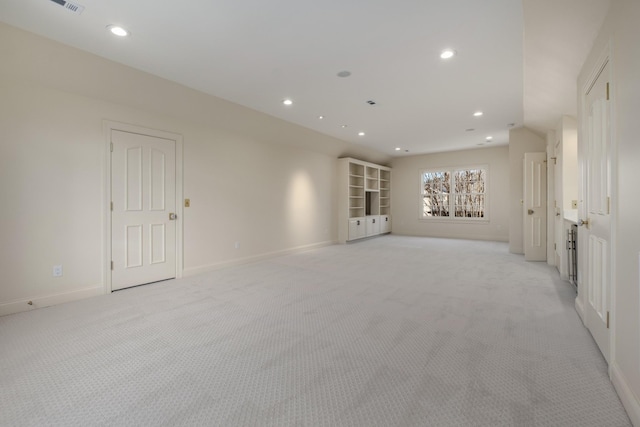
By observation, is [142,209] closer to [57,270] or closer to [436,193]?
[57,270]

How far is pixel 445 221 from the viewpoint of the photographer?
9250 millimetres

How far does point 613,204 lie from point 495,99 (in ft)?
10.6

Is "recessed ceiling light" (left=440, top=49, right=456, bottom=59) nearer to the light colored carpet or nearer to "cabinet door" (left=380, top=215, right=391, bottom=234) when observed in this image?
the light colored carpet

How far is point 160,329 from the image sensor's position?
8.55 ft

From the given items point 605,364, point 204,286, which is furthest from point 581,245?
point 204,286

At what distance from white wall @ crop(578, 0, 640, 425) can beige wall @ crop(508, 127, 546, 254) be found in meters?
4.87

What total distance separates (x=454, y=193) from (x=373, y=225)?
9.06ft

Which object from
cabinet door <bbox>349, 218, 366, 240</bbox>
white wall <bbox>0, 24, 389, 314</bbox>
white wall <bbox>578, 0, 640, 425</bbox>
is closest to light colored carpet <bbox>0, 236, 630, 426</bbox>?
white wall <bbox>578, 0, 640, 425</bbox>

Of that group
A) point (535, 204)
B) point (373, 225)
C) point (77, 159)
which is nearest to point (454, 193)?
point (373, 225)

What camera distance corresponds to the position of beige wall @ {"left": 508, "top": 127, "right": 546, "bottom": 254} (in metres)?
6.14

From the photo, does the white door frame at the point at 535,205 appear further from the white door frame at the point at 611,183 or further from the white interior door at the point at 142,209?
the white interior door at the point at 142,209

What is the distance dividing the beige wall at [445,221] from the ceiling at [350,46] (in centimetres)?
386

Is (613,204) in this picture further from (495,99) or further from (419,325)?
(495,99)

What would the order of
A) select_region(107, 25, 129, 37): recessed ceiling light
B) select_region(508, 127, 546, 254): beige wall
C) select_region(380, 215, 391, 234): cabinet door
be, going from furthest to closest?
select_region(380, 215, 391, 234): cabinet door → select_region(508, 127, 546, 254): beige wall → select_region(107, 25, 129, 37): recessed ceiling light
